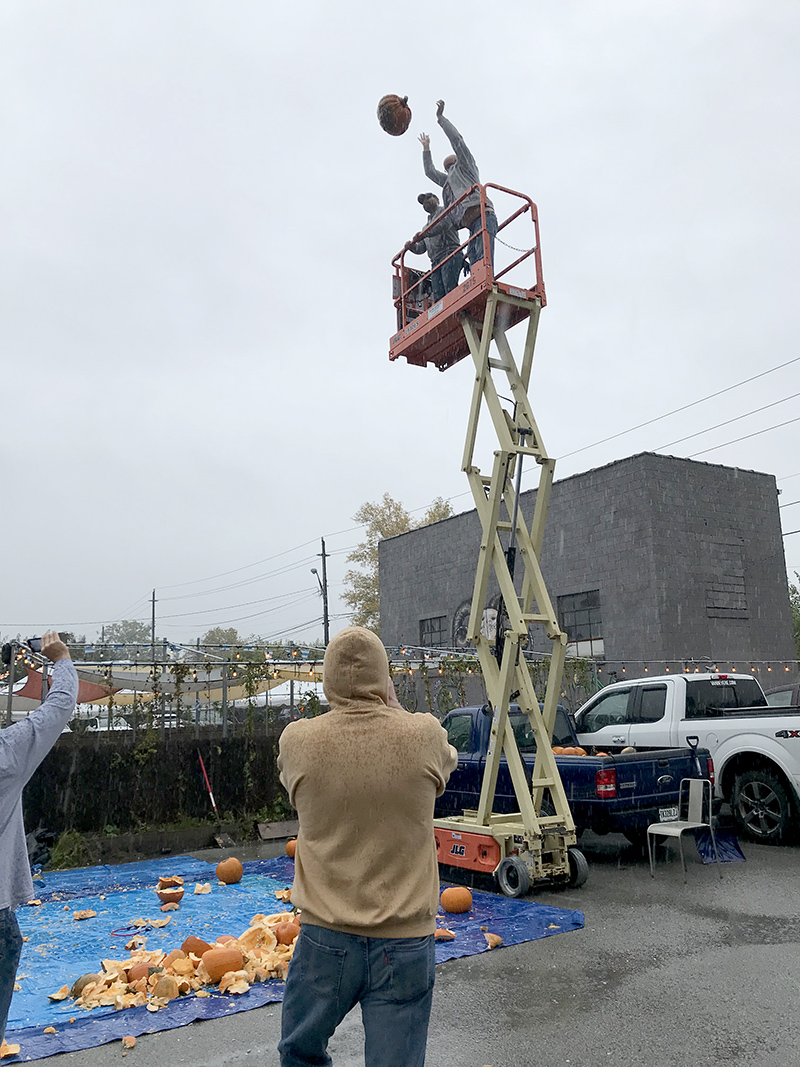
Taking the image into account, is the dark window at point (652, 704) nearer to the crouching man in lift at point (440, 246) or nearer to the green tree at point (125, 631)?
the crouching man in lift at point (440, 246)

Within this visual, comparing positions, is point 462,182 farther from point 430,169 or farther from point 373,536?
point 373,536

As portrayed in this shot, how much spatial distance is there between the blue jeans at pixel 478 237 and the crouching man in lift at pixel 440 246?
16 centimetres

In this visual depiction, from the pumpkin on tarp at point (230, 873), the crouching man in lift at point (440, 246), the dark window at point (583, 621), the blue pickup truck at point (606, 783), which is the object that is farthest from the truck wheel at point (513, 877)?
the dark window at point (583, 621)

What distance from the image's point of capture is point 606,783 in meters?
8.34

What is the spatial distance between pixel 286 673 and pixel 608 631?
31.0 feet

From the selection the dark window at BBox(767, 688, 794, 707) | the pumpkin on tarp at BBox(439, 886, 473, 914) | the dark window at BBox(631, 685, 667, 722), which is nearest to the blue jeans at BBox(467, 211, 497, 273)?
the pumpkin on tarp at BBox(439, 886, 473, 914)

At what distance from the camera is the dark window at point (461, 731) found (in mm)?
9758

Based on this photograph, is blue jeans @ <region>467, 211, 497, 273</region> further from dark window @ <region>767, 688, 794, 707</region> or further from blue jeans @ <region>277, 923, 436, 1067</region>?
dark window @ <region>767, 688, 794, 707</region>

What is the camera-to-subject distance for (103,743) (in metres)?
11.0

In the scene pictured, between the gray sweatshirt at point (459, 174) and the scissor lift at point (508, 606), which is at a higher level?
the gray sweatshirt at point (459, 174)

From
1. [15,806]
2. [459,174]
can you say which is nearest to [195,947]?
[15,806]

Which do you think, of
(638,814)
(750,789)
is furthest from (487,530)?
(750,789)

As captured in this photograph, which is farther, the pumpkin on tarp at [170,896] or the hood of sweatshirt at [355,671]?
the pumpkin on tarp at [170,896]

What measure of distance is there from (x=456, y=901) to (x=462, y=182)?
735 cm
